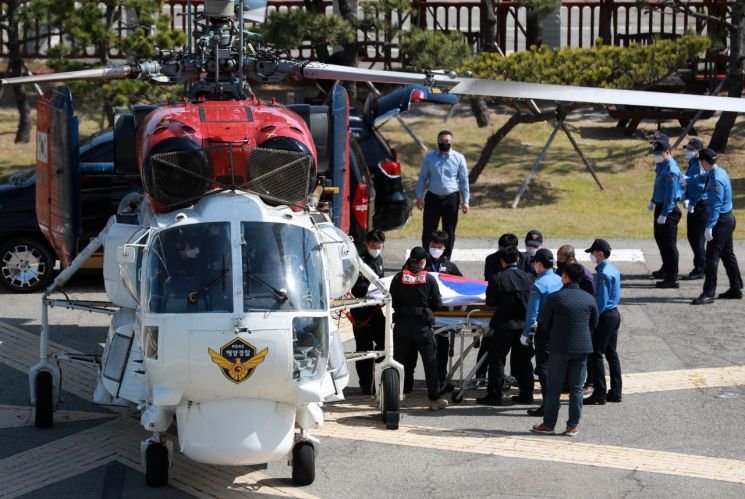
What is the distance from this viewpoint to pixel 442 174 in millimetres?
16297

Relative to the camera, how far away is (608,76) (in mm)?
20297

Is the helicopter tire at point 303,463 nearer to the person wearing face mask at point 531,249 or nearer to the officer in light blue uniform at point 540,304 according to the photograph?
the officer in light blue uniform at point 540,304

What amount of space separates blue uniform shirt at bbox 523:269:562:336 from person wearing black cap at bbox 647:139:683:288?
533 centimetres

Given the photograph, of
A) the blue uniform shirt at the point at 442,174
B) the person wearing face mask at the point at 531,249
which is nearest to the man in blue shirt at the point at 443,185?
the blue uniform shirt at the point at 442,174

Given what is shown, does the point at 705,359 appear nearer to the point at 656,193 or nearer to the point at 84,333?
the point at 656,193

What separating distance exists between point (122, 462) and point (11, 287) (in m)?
6.24

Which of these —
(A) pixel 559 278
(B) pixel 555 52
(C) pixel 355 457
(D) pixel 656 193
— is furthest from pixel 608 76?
(C) pixel 355 457

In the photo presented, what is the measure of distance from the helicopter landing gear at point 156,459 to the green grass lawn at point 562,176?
10135mm

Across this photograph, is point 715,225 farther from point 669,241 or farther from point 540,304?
point 540,304

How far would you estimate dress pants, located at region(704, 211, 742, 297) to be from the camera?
15055mm

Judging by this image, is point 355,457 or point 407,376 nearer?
point 355,457

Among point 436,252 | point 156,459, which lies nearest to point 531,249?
point 436,252

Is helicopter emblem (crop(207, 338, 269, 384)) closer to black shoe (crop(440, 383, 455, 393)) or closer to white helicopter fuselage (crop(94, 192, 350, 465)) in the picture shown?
white helicopter fuselage (crop(94, 192, 350, 465))

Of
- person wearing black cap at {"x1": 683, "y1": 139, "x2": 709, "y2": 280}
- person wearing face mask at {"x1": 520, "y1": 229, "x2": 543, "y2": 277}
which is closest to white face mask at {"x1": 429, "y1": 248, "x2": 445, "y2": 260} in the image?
person wearing face mask at {"x1": 520, "y1": 229, "x2": 543, "y2": 277}
